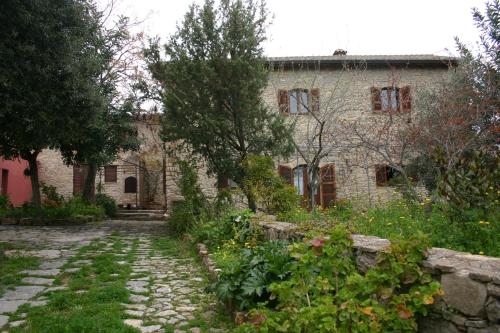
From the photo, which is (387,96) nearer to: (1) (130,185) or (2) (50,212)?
(2) (50,212)

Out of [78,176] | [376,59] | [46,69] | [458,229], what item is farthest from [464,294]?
[78,176]

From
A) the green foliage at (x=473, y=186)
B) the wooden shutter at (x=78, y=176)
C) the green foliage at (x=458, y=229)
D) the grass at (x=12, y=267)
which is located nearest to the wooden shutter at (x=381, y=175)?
the green foliage at (x=458, y=229)

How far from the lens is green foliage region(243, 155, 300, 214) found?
841 cm

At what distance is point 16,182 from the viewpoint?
18875 mm

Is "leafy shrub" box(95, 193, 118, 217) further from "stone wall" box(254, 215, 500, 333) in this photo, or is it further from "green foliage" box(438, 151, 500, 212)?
"stone wall" box(254, 215, 500, 333)

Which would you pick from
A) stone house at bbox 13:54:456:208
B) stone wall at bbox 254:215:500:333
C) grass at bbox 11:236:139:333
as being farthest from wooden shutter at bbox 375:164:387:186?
stone wall at bbox 254:215:500:333

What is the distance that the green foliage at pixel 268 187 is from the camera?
8.41 m

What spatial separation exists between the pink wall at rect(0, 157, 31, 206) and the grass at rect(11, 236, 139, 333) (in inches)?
555

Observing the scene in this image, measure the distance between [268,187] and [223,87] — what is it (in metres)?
3.41

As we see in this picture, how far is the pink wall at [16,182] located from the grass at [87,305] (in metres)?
14.1

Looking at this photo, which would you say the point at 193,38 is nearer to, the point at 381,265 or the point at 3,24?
the point at 3,24

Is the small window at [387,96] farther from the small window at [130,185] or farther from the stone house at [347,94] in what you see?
the small window at [130,185]

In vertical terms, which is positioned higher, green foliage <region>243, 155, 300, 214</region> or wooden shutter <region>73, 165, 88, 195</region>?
wooden shutter <region>73, 165, 88, 195</region>

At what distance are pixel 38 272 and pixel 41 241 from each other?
368 cm
